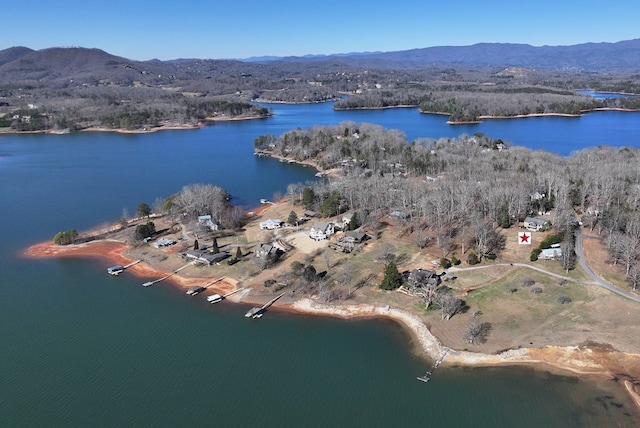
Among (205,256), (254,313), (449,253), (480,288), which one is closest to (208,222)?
(205,256)

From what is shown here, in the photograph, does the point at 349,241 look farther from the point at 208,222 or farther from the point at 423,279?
the point at 208,222

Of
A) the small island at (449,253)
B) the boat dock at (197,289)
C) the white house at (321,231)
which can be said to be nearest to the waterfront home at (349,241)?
the small island at (449,253)

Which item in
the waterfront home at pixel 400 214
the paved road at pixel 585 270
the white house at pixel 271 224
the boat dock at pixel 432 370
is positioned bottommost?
the boat dock at pixel 432 370

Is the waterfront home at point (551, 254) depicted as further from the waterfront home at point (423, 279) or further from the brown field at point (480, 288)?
the waterfront home at point (423, 279)

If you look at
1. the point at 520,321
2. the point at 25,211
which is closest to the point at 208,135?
the point at 25,211

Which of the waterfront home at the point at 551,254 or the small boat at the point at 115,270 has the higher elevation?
the waterfront home at the point at 551,254

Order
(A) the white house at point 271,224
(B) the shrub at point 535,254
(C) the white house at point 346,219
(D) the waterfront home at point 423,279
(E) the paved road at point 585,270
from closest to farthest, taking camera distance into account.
→ (E) the paved road at point 585,270
(D) the waterfront home at point 423,279
(B) the shrub at point 535,254
(C) the white house at point 346,219
(A) the white house at point 271,224
